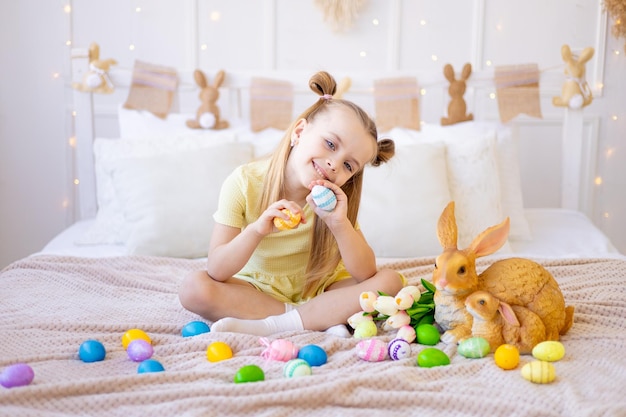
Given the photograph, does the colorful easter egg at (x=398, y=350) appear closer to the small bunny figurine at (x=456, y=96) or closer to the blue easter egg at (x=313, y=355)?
the blue easter egg at (x=313, y=355)

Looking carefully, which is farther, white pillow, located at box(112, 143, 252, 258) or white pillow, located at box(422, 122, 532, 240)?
white pillow, located at box(422, 122, 532, 240)

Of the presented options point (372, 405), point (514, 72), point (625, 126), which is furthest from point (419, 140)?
point (372, 405)

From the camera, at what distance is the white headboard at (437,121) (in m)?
2.50

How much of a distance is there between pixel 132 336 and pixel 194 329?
0.13 meters

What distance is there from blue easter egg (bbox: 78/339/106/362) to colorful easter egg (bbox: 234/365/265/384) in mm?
269

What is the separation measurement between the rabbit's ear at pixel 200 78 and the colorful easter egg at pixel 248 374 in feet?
5.12

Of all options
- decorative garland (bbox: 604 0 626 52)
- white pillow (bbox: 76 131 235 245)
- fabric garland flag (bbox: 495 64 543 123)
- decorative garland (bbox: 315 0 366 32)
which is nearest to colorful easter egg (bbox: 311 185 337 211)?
white pillow (bbox: 76 131 235 245)

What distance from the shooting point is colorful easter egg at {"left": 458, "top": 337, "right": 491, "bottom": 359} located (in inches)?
48.6

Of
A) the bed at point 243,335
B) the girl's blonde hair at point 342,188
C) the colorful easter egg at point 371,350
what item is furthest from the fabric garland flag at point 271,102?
the colorful easter egg at point 371,350

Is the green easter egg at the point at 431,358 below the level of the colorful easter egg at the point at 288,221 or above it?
below

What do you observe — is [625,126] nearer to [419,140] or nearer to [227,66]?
[419,140]

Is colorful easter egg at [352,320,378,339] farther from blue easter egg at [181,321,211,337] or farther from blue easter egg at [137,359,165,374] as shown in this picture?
blue easter egg at [137,359,165,374]

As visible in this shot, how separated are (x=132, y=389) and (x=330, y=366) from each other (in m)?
0.33

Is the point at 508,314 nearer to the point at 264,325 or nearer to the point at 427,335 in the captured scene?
the point at 427,335
